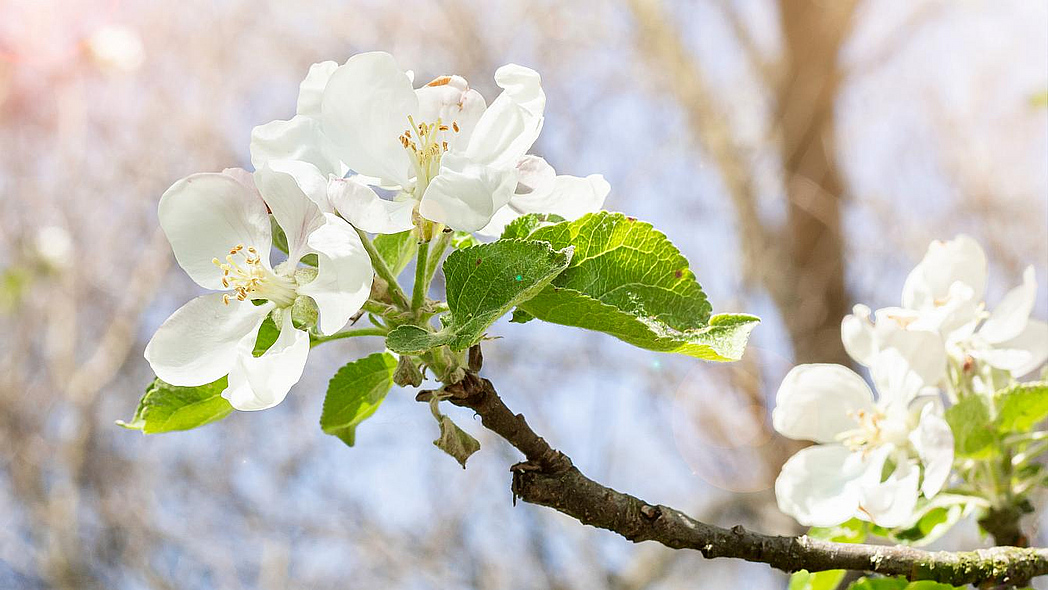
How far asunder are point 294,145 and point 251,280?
8 cm

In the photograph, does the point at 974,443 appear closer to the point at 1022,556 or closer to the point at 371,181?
the point at 1022,556

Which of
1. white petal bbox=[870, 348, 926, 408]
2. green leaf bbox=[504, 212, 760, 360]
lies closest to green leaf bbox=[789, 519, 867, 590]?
white petal bbox=[870, 348, 926, 408]

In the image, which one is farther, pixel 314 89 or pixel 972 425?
pixel 972 425

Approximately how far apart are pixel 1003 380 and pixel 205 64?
3.25 metres

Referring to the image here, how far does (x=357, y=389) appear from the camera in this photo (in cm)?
61

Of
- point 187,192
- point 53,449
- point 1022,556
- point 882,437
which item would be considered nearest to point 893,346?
point 882,437

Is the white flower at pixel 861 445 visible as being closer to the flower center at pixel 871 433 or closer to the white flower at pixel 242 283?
the flower center at pixel 871 433

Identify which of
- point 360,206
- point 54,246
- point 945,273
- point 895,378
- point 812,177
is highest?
point 812,177

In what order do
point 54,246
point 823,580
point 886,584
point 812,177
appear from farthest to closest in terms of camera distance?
point 812,177
point 54,246
point 823,580
point 886,584

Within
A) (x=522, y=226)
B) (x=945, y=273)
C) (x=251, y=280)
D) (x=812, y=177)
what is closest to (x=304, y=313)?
(x=251, y=280)

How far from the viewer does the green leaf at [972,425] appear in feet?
2.38

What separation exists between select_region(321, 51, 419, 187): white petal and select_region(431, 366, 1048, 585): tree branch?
14 centimetres

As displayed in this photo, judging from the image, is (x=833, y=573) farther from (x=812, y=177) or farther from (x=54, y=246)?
(x=54, y=246)

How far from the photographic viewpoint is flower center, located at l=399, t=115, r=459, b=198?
564 millimetres
